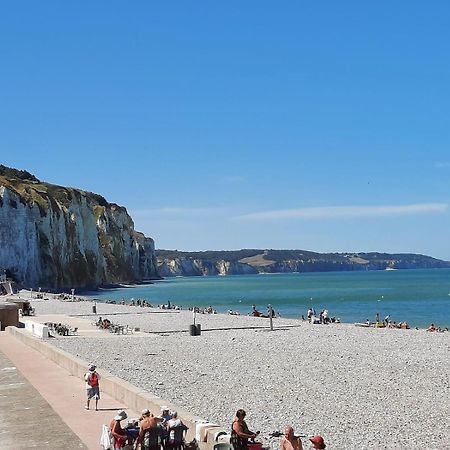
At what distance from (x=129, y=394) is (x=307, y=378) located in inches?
276

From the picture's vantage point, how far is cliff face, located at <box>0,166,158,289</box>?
3487 inches

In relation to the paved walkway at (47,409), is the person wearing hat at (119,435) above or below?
above

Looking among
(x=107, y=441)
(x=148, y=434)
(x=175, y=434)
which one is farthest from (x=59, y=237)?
(x=148, y=434)

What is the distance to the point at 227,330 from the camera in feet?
111

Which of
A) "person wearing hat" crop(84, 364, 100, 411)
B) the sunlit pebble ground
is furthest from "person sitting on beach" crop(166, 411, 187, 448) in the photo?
"person wearing hat" crop(84, 364, 100, 411)

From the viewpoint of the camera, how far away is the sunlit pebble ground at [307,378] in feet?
41.0

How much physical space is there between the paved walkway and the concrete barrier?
0.15 metres

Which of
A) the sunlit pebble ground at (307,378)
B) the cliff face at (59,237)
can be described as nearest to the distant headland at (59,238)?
the cliff face at (59,237)

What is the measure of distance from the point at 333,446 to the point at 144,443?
3376mm

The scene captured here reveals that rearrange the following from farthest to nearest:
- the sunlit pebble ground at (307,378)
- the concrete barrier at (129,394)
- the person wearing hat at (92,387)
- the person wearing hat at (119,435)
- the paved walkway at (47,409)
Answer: the sunlit pebble ground at (307,378), the person wearing hat at (92,387), the paved walkway at (47,409), the concrete barrier at (129,394), the person wearing hat at (119,435)

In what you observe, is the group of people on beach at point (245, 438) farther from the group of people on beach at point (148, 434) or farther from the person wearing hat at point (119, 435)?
the person wearing hat at point (119, 435)

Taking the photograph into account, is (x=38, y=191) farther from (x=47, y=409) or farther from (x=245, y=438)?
(x=245, y=438)

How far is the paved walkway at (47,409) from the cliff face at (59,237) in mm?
73565

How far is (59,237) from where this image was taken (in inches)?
4136
